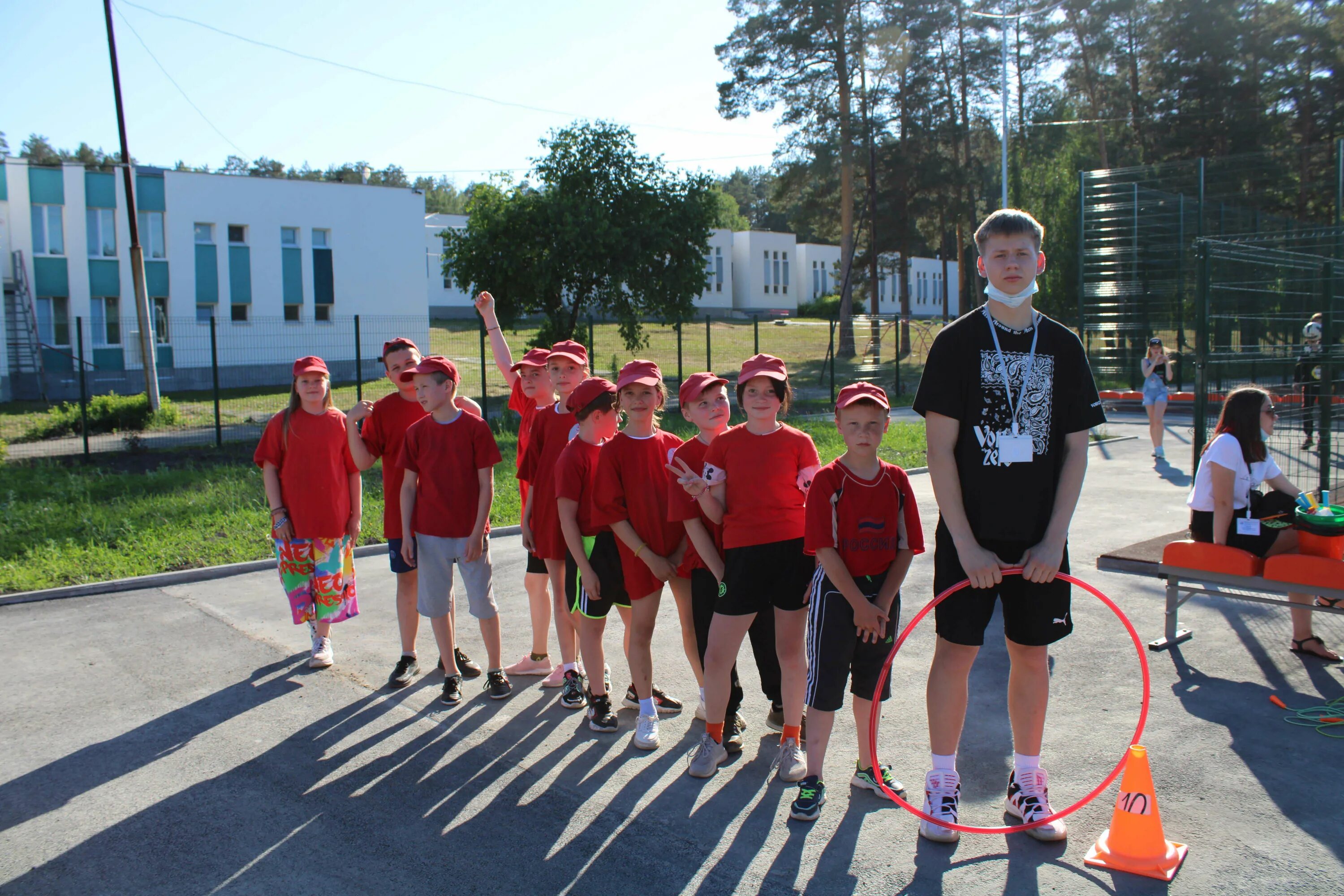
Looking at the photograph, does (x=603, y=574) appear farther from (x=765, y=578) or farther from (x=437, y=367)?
(x=437, y=367)

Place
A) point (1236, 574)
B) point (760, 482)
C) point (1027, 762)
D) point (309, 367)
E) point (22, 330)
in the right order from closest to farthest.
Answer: point (1027, 762)
point (760, 482)
point (1236, 574)
point (309, 367)
point (22, 330)

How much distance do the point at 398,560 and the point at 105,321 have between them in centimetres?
3207

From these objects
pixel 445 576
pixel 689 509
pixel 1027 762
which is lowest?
pixel 1027 762

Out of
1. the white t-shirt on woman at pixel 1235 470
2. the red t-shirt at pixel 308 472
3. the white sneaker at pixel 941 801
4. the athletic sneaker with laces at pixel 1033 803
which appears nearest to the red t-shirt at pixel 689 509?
the white sneaker at pixel 941 801

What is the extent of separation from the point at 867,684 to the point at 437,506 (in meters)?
2.48

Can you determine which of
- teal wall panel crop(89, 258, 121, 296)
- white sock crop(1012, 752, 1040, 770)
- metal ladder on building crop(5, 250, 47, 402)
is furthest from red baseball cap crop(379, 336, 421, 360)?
teal wall panel crop(89, 258, 121, 296)

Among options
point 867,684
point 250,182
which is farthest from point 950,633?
point 250,182

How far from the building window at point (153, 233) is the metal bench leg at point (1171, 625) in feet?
110

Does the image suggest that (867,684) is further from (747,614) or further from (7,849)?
(7,849)

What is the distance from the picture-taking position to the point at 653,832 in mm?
3641

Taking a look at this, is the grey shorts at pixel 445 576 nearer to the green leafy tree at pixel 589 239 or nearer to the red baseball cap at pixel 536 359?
the red baseball cap at pixel 536 359

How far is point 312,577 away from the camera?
5777mm

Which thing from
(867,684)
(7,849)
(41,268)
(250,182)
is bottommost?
(7,849)

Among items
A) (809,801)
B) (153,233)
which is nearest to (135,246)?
(153,233)
